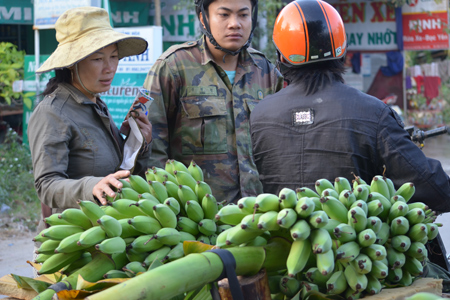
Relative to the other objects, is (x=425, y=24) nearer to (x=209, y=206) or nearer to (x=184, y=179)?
(x=184, y=179)

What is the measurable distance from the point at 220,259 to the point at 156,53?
535 cm

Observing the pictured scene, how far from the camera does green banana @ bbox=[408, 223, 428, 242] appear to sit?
5.03 ft

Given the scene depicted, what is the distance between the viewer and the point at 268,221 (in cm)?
140

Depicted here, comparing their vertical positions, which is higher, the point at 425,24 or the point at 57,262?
the point at 425,24

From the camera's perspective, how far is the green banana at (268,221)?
4.60 ft

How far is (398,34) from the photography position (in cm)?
1308

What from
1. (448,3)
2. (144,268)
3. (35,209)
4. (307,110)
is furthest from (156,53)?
(448,3)

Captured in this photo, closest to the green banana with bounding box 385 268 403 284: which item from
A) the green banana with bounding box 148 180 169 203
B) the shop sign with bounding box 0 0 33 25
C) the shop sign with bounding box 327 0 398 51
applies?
the green banana with bounding box 148 180 169 203

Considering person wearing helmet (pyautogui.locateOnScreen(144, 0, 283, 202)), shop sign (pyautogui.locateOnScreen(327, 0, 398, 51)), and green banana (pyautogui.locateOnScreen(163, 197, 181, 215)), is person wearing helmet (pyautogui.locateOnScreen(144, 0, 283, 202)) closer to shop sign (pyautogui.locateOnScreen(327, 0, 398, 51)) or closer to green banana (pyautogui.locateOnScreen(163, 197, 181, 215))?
green banana (pyautogui.locateOnScreen(163, 197, 181, 215))

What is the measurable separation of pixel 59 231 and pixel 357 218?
2.97ft

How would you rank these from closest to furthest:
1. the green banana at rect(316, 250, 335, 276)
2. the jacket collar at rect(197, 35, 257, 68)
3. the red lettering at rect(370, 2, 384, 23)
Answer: the green banana at rect(316, 250, 335, 276) < the jacket collar at rect(197, 35, 257, 68) < the red lettering at rect(370, 2, 384, 23)

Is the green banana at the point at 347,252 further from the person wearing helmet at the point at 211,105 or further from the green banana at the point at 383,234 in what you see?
the person wearing helmet at the point at 211,105

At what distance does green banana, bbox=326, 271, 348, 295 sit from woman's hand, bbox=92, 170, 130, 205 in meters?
0.85

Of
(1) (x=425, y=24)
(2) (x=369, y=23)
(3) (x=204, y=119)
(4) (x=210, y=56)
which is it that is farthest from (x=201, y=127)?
(1) (x=425, y=24)
